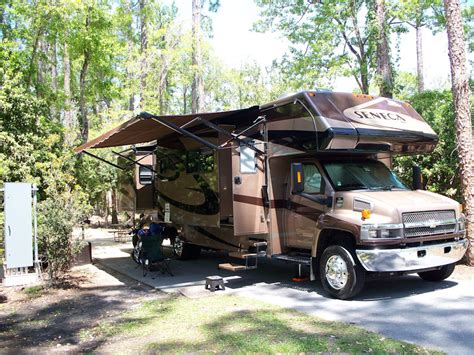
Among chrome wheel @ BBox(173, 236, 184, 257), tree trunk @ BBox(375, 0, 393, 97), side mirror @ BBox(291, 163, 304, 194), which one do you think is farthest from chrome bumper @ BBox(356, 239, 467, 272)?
tree trunk @ BBox(375, 0, 393, 97)

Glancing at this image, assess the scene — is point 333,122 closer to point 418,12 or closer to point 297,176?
point 297,176

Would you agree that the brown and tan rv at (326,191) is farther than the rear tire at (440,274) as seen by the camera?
No

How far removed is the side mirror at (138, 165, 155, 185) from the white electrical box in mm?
4892

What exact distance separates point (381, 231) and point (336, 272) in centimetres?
100

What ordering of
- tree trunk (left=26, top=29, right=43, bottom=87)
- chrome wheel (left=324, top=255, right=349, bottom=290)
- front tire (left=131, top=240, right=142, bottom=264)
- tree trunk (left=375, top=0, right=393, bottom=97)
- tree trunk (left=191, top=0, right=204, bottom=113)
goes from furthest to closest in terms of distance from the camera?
tree trunk (left=191, top=0, right=204, bottom=113) → tree trunk (left=26, top=29, right=43, bottom=87) → tree trunk (left=375, top=0, right=393, bottom=97) → front tire (left=131, top=240, right=142, bottom=264) → chrome wheel (left=324, top=255, right=349, bottom=290)

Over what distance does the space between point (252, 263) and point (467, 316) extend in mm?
5502

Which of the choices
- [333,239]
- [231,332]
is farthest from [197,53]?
[231,332]

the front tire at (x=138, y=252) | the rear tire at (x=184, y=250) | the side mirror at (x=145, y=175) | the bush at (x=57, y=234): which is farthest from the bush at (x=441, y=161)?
the bush at (x=57, y=234)

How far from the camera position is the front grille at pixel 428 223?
657 centimetres

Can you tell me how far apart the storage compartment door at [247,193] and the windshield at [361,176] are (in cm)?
137

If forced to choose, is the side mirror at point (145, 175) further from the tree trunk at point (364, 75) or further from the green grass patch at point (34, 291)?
the tree trunk at point (364, 75)

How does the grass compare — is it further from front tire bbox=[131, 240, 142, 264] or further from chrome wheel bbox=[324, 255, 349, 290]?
front tire bbox=[131, 240, 142, 264]

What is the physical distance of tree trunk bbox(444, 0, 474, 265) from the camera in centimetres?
883

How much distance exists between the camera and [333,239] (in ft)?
23.7
